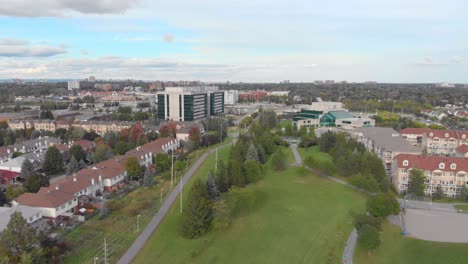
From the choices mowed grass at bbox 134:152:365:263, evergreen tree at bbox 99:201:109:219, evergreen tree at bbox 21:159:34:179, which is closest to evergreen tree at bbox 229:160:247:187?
mowed grass at bbox 134:152:365:263

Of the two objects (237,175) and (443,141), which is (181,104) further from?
(237,175)

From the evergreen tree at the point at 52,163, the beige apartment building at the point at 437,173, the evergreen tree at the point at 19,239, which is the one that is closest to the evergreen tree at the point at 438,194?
the beige apartment building at the point at 437,173

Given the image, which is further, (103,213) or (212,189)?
(212,189)

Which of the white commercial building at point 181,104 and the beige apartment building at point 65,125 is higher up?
the white commercial building at point 181,104

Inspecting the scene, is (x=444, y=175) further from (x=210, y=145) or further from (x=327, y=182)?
(x=210, y=145)

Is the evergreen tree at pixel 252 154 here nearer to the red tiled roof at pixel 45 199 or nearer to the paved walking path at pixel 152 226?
the paved walking path at pixel 152 226

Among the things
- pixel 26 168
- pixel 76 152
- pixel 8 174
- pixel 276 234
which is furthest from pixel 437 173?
pixel 8 174
